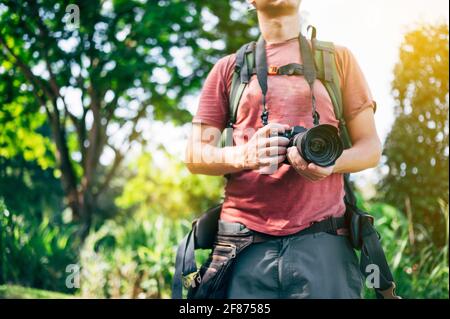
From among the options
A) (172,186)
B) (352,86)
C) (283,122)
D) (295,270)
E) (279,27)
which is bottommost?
(172,186)

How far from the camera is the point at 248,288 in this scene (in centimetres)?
149

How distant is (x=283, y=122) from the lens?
1.54 m

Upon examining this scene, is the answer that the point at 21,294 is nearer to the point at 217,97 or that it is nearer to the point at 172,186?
the point at 217,97

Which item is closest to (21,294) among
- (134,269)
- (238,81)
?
(134,269)

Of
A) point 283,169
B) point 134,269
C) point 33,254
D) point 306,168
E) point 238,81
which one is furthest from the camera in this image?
point 134,269

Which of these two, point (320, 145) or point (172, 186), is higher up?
point (320, 145)

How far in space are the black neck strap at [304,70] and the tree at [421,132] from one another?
4931mm

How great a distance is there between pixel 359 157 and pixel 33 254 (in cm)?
426

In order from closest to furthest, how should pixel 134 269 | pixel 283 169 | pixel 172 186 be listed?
1. pixel 283 169
2. pixel 134 269
3. pixel 172 186

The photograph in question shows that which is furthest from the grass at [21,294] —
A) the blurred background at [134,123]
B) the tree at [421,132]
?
the tree at [421,132]

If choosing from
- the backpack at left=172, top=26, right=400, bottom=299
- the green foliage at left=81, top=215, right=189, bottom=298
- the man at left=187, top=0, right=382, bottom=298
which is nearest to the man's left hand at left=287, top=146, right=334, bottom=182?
the man at left=187, top=0, right=382, bottom=298

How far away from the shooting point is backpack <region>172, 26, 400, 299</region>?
5.05ft
